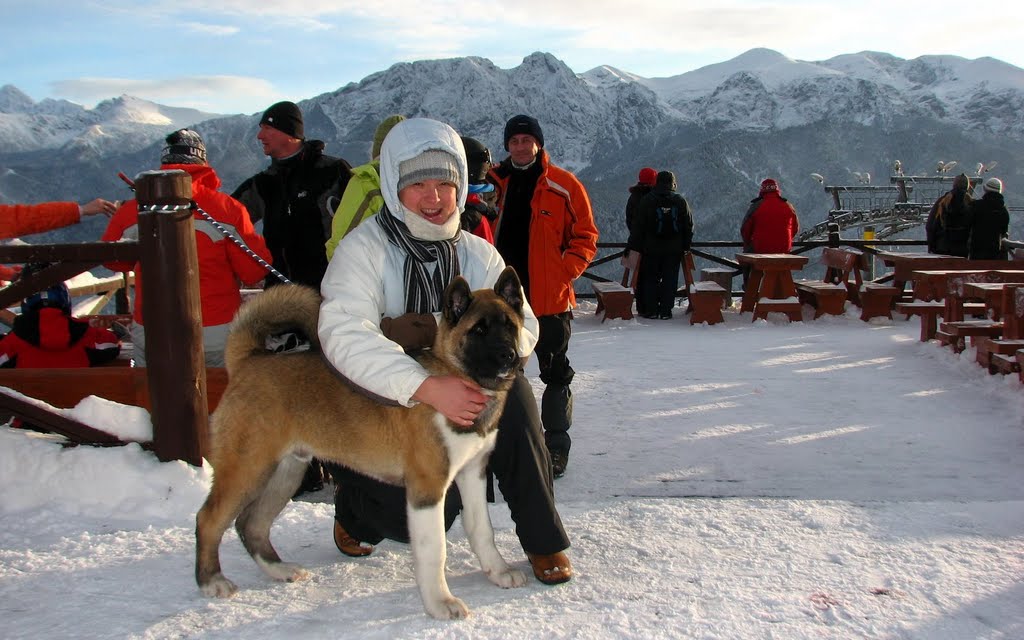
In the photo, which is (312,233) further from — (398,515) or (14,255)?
(398,515)

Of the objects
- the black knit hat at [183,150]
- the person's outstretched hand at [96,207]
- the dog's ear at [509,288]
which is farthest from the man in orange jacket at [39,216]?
the dog's ear at [509,288]

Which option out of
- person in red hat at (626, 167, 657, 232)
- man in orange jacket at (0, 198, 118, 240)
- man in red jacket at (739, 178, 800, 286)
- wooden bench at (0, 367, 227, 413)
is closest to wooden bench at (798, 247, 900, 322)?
man in red jacket at (739, 178, 800, 286)

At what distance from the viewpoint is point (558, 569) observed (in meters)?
3.01

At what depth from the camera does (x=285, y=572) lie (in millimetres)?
3027

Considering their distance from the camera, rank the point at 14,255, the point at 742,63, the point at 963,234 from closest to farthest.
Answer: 1. the point at 14,255
2. the point at 963,234
3. the point at 742,63

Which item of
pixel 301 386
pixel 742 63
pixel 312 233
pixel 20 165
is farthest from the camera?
pixel 742 63

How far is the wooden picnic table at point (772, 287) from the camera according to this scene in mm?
10945

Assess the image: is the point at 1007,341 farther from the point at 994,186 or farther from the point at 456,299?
the point at 456,299

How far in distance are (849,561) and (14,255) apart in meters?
4.30

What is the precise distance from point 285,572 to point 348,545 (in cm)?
35

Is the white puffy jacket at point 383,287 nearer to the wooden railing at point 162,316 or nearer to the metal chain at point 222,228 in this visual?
the metal chain at point 222,228

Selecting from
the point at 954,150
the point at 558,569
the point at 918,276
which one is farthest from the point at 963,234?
the point at 954,150

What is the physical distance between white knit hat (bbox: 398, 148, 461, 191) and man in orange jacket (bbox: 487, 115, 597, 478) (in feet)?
6.87

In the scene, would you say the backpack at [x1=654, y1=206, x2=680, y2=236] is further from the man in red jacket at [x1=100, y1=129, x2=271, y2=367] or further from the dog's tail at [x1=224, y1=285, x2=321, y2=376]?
the dog's tail at [x1=224, y1=285, x2=321, y2=376]
